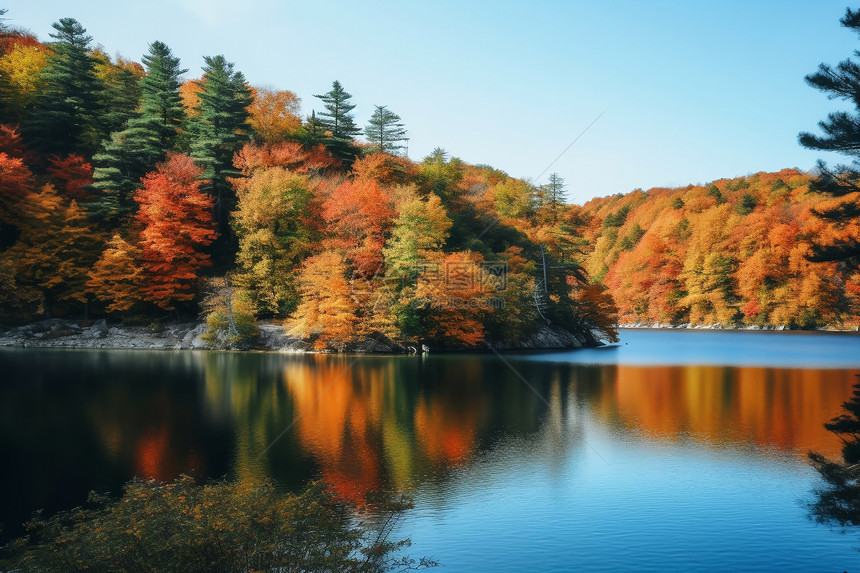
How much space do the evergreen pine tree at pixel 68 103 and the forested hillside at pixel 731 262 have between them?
6128 centimetres

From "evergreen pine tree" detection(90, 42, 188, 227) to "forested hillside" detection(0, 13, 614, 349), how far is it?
142 mm

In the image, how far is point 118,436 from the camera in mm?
14219

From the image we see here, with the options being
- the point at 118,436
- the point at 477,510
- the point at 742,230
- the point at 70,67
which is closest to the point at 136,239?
the point at 70,67

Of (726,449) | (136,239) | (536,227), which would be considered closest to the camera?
(726,449)

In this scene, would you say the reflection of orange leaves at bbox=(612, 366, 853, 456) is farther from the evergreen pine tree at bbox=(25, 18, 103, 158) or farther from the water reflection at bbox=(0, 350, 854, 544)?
the evergreen pine tree at bbox=(25, 18, 103, 158)

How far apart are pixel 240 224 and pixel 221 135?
773cm

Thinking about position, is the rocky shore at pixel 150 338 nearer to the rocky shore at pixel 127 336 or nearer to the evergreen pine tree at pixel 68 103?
the rocky shore at pixel 127 336

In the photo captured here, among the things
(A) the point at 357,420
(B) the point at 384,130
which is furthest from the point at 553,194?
(A) the point at 357,420

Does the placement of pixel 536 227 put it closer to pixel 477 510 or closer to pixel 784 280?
pixel 784 280

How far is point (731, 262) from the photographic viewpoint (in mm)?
69375

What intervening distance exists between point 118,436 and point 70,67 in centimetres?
4059

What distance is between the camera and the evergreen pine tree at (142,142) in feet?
127

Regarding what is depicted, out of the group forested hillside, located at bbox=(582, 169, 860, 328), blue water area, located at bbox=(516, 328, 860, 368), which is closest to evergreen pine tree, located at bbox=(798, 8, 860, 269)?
Answer: blue water area, located at bbox=(516, 328, 860, 368)

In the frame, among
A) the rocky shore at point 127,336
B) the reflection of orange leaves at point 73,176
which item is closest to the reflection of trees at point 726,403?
the rocky shore at point 127,336
